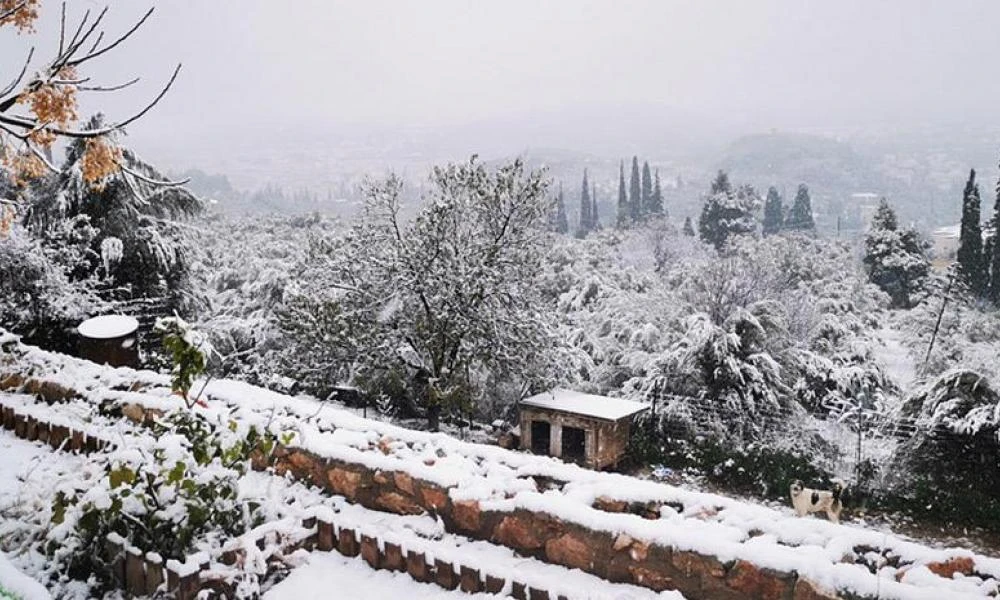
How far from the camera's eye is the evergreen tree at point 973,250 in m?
24.4

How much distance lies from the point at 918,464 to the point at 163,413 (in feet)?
34.2

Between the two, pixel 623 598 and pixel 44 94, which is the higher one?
pixel 44 94

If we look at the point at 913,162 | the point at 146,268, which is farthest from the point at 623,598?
the point at 913,162

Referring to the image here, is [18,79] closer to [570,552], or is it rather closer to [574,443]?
[570,552]

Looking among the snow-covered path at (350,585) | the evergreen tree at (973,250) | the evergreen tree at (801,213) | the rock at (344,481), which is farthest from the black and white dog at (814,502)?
the evergreen tree at (801,213)

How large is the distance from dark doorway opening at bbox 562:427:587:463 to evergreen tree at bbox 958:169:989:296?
19372mm

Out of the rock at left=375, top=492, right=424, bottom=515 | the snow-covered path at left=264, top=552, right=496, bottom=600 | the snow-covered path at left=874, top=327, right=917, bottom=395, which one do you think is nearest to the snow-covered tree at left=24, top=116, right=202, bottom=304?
the rock at left=375, top=492, right=424, bottom=515

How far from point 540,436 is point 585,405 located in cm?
104

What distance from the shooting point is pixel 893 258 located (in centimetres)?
2659

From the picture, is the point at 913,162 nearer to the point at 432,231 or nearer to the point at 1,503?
the point at 432,231

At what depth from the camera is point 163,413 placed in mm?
4648

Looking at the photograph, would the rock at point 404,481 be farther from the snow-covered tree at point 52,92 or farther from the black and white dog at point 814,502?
the black and white dog at point 814,502

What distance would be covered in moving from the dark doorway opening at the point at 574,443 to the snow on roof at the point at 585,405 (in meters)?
0.43

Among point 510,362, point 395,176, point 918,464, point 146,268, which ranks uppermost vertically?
point 395,176
